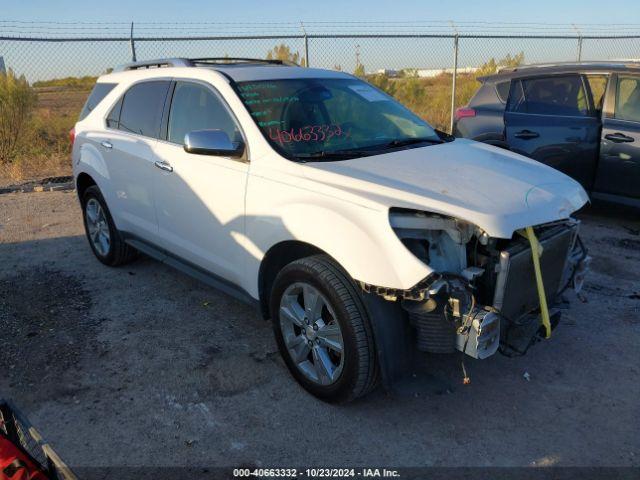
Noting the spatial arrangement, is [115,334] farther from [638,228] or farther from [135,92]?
[638,228]

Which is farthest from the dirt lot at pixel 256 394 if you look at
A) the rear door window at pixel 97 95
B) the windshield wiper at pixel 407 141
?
the rear door window at pixel 97 95

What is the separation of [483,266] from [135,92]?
331 centimetres

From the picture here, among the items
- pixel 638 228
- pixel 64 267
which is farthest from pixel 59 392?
pixel 638 228

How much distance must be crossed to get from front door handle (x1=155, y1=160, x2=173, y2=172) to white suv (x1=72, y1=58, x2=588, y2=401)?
2cm

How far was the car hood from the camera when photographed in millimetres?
2762

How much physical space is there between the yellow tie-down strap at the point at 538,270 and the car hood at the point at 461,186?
0.27 feet

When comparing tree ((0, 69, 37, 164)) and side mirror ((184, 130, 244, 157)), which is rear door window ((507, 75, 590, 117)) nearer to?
side mirror ((184, 130, 244, 157))

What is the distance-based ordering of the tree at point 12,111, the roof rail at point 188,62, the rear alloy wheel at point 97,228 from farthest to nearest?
the tree at point 12,111 < the rear alloy wheel at point 97,228 < the roof rail at point 188,62

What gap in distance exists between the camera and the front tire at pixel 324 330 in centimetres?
285

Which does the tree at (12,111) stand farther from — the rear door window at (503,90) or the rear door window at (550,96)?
the rear door window at (550,96)

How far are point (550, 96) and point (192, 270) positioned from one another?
486cm

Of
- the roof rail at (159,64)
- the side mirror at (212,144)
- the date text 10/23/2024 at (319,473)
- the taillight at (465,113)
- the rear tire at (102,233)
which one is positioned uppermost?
the roof rail at (159,64)

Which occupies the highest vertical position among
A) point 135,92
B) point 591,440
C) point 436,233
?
point 135,92

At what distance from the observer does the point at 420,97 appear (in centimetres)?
1556
